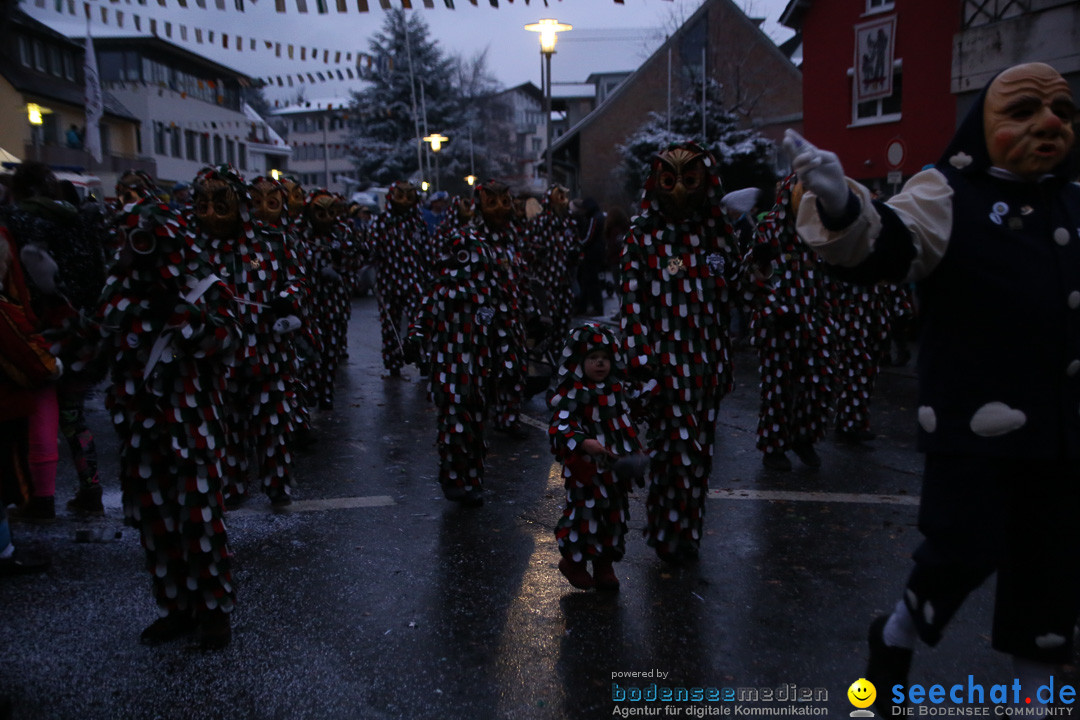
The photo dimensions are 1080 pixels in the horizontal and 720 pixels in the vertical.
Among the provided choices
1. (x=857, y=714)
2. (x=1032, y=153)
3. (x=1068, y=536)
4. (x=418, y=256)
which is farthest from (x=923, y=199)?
(x=418, y=256)

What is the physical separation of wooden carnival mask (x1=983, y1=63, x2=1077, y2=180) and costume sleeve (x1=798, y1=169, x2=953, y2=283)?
211mm

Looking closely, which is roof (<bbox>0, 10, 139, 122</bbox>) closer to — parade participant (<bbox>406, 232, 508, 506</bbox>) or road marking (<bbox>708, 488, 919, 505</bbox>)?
parade participant (<bbox>406, 232, 508, 506</bbox>)

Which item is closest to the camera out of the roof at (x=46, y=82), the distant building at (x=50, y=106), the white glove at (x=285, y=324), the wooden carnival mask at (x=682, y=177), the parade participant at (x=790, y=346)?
the wooden carnival mask at (x=682, y=177)

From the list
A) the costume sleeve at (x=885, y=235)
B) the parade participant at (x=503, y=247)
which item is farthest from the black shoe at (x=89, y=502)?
the costume sleeve at (x=885, y=235)

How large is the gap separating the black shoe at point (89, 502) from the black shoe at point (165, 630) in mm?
2267

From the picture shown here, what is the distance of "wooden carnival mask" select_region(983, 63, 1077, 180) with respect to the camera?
297 centimetres

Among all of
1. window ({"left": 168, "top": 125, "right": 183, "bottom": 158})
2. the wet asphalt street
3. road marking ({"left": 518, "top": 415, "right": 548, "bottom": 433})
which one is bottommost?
road marking ({"left": 518, "top": 415, "right": 548, "bottom": 433})

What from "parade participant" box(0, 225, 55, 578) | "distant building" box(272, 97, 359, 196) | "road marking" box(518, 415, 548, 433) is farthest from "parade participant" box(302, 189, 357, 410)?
"distant building" box(272, 97, 359, 196)

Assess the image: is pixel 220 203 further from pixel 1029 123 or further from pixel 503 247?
pixel 1029 123

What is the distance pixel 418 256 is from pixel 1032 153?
9.06 metres

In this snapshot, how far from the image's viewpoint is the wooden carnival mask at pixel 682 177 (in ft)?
15.9

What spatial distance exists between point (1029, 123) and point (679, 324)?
2147 millimetres

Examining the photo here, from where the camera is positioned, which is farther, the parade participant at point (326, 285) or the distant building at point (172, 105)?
the distant building at point (172, 105)

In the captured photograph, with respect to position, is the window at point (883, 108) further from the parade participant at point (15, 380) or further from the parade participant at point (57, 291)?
the parade participant at point (15, 380)
